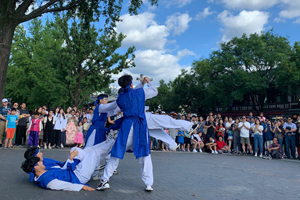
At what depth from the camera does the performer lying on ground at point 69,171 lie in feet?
16.9

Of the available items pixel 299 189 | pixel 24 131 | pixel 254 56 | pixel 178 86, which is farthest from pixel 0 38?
pixel 178 86

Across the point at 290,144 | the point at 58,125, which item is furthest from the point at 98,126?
the point at 290,144

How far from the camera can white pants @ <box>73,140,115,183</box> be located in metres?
5.41

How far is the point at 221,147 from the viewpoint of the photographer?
50.7 feet

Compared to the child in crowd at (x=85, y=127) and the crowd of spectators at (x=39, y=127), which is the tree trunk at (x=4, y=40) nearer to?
the crowd of spectators at (x=39, y=127)

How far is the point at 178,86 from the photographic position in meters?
45.2

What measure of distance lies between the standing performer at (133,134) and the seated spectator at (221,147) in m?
10.7

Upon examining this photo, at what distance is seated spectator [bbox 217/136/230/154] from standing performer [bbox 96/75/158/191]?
10.7 metres

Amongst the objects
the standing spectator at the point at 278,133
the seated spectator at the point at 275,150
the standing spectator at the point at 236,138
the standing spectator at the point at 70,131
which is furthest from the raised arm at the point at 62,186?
the standing spectator at the point at 278,133

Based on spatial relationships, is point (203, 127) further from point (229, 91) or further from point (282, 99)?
point (282, 99)

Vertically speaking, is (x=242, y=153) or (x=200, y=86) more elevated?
(x=200, y=86)

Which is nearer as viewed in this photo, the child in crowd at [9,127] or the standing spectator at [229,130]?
the child in crowd at [9,127]

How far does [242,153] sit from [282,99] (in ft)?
95.8

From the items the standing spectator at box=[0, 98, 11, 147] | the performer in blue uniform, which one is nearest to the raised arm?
the performer in blue uniform
